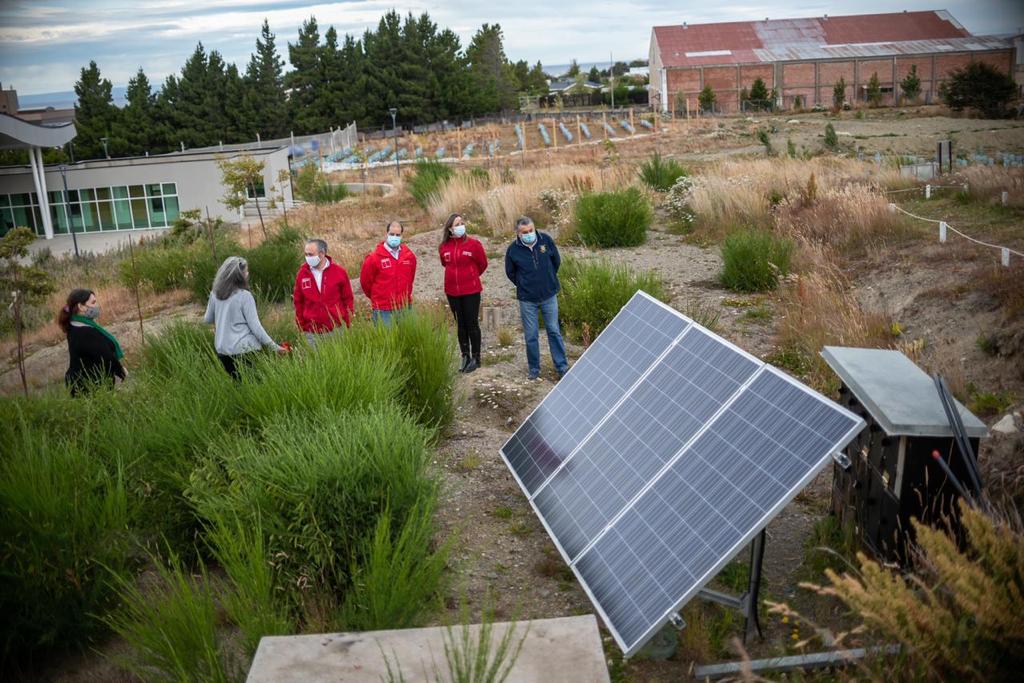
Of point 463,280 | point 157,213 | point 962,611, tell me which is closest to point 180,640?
point 962,611

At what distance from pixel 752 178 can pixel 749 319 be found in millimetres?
9471

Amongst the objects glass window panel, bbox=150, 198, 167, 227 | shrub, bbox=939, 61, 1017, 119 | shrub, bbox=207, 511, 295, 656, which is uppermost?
shrub, bbox=939, 61, 1017, 119

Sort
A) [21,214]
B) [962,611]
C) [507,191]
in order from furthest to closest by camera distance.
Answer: [21,214]
[507,191]
[962,611]

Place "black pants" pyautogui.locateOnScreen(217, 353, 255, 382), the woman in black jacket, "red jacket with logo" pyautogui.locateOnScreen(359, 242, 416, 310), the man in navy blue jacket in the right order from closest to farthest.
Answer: "black pants" pyautogui.locateOnScreen(217, 353, 255, 382) → the woman in black jacket → the man in navy blue jacket → "red jacket with logo" pyautogui.locateOnScreen(359, 242, 416, 310)

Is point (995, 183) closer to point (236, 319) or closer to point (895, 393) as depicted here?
point (895, 393)

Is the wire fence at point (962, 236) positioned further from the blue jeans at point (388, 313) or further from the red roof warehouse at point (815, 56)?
the red roof warehouse at point (815, 56)

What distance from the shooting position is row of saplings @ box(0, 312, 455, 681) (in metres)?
4.88

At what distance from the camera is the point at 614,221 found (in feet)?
57.9

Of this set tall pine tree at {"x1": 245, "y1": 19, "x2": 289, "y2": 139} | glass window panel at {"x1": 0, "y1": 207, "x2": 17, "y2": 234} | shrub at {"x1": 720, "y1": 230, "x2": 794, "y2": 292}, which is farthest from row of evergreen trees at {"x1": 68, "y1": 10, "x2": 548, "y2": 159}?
shrub at {"x1": 720, "y1": 230, "x2": 794, "y2": 292}

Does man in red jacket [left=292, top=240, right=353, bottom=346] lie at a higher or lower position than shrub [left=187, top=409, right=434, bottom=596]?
higher

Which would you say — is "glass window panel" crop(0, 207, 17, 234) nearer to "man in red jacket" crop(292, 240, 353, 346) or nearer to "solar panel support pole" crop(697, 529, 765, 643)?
"man in red jacket" crop(292, 240, 353, 346)

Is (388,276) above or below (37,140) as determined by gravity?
below

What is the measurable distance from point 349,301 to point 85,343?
2485 mm

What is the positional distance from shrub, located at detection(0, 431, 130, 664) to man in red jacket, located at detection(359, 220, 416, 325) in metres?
4.53
